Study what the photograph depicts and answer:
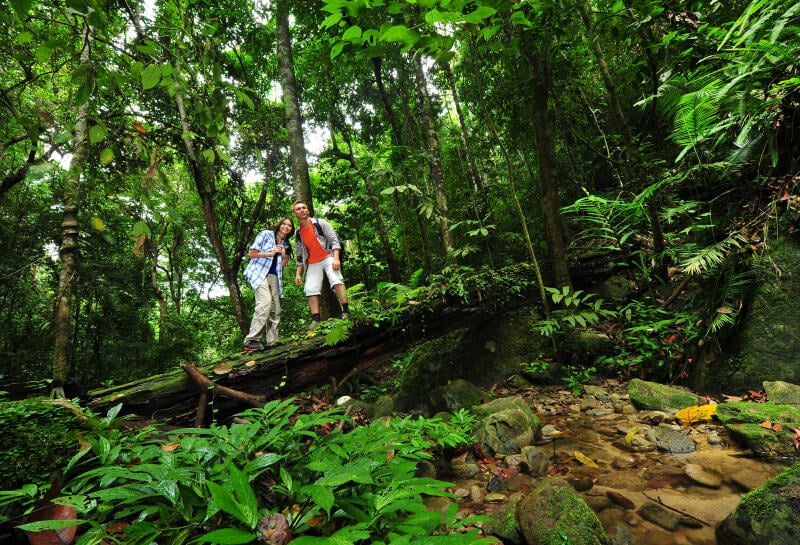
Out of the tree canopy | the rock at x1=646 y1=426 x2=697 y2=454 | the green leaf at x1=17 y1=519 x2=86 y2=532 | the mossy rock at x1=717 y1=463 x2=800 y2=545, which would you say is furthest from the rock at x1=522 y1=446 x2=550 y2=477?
the green leaf at x1=17 y1=519 x2=86 y2=532

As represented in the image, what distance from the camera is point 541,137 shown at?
5.46m

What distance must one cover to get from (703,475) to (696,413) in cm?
96

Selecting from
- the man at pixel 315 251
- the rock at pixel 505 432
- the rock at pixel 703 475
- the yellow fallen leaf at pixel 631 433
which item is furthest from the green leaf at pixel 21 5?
the yellow fallen leaf at pixel 631 433

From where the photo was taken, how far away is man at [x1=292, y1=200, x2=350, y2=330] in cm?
545

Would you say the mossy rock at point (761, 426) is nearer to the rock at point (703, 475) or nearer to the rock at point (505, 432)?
the rock at point (703, 475)

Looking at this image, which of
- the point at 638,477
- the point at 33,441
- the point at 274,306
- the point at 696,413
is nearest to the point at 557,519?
the point at 638,477

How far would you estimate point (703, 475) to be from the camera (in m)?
2.60

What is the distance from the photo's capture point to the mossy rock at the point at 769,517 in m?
1.79

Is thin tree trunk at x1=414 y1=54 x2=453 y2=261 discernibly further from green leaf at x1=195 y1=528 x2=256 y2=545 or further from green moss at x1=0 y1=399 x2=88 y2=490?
green leaf at x1=195 y1=528 x2=256 y2=545

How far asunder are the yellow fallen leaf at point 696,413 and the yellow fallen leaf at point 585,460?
115cm

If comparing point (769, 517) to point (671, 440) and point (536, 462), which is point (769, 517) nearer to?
point (671, 440)

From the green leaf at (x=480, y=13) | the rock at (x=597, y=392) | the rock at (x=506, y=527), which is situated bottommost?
the rock at (x=597, y=392)

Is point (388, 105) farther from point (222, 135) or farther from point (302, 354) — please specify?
point (222, 135)

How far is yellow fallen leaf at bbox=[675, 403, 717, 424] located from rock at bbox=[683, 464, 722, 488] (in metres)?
0.77
